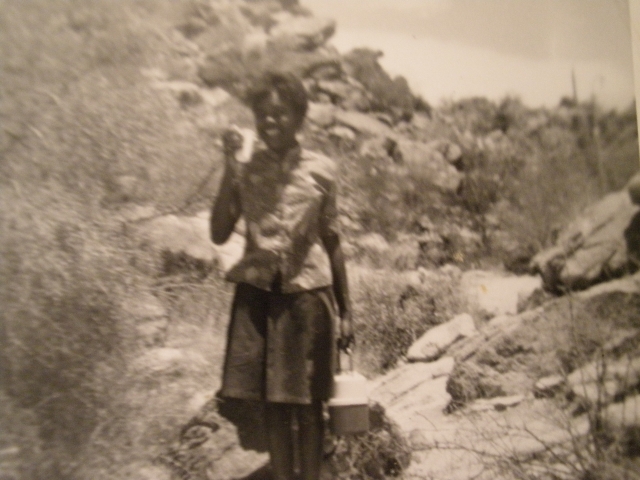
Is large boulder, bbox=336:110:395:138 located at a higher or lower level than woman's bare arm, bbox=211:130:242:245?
higher

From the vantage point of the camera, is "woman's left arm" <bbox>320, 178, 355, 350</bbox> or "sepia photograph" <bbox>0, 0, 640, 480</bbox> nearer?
"sepia photograph" <bbox>0, 0, 640, 480</bbox>

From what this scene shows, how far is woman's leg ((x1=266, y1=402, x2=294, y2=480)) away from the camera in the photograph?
1694 millimetres

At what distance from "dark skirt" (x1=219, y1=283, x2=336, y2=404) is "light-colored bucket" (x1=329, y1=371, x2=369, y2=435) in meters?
0.03

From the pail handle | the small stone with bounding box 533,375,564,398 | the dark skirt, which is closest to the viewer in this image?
the dark skirt

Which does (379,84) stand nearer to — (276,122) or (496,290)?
(276,122)

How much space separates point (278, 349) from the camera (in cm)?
171

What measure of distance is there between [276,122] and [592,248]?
126cm

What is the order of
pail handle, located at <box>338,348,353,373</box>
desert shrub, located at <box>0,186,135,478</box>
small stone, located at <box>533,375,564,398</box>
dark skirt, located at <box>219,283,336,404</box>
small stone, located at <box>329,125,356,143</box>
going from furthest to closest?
1. small stone, located at <box>533,375,564,398</box>
2. small stone, located at <box>329,125,356,143</box>
3. pail handle, located at <box>338,348,353,373</box>
4. dark skirt, located at <box>219,283,336,404</box>
5. desert shrub, located at <box>0,186,135,478</box>

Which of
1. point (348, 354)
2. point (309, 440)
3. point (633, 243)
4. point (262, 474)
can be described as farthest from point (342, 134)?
point (633, 243)

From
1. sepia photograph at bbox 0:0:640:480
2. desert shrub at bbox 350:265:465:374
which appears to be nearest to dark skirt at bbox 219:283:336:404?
sepia photograph at bbox 0:0:640:480

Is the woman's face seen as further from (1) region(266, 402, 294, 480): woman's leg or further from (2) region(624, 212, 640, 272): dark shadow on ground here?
(2) region(624, 212, 640, 272): dark shadow on ground

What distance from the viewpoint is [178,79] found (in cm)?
179

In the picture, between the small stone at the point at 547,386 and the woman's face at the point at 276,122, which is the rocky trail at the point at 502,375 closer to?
the small stone at the point at 547,386

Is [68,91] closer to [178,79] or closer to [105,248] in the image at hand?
[178,79]
